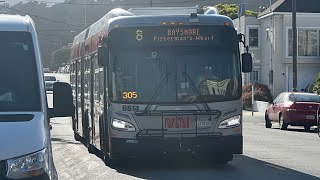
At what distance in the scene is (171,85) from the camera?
44.8 ft

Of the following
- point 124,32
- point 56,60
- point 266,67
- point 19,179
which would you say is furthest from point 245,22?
point 19,179

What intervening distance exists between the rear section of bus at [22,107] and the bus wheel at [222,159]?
676 centimetres

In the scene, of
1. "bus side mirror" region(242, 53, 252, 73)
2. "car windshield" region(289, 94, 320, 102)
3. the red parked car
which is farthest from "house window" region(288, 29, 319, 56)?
"bus side mirror" region(242, 53, 252, 73)

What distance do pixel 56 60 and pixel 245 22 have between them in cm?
3700

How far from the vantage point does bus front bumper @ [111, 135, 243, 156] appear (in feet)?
43.9

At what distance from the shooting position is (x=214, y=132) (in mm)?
13539

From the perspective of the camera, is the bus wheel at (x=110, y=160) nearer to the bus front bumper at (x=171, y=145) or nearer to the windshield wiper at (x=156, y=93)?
the bus front bumper at (x=171, y=145)

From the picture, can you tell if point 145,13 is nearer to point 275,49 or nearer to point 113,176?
point 113,176

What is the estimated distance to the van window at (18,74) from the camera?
777cm

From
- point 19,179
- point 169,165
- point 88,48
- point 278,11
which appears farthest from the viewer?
point 278,11

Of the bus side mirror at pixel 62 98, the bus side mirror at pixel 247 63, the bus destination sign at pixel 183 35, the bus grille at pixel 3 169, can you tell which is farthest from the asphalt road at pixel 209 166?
the bus grille at pixel 3 169

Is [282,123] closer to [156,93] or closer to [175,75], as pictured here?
[175,75]

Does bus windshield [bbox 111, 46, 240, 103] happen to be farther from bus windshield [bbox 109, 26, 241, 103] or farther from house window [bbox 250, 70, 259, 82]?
house window [bbox 250, 70, 259, 82]

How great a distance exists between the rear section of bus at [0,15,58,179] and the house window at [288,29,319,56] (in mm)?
44592
